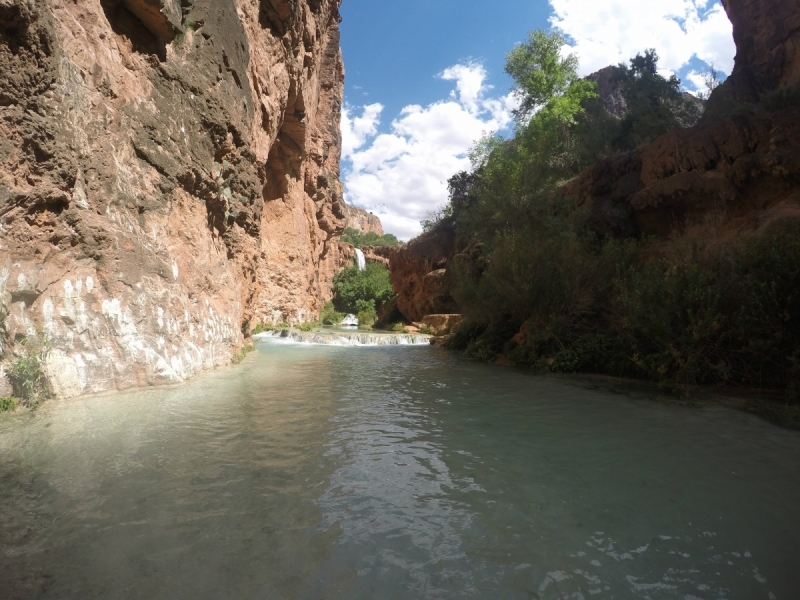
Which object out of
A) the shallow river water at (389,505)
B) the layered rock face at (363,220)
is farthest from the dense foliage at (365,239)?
the shallow river water at (389,505)

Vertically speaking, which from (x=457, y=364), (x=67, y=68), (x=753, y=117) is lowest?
(x=457, y=364)

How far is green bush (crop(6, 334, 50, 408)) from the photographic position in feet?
17.7

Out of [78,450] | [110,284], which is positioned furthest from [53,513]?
[110,284]

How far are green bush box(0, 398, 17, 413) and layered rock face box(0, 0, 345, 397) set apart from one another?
1.75 ft

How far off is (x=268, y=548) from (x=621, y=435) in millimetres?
4253

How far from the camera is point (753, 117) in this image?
14.3m

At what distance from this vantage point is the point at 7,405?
17.0 ft

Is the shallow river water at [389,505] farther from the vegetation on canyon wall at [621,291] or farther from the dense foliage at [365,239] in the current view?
the dense foliage at [365,239]

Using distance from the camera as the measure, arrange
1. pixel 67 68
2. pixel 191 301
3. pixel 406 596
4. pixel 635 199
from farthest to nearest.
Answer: pixel 635 199 < pixel 191 301 < pixel 67 68 < pixel 406 596

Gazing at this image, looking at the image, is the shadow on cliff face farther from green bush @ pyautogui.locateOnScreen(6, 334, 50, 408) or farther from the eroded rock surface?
the eroded rock surface

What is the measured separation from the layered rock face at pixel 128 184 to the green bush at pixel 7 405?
53cm

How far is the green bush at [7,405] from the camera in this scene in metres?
5.14

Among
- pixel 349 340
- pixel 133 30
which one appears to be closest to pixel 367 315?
pixel 349 340

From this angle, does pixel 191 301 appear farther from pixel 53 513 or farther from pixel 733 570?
pixel 733 570
